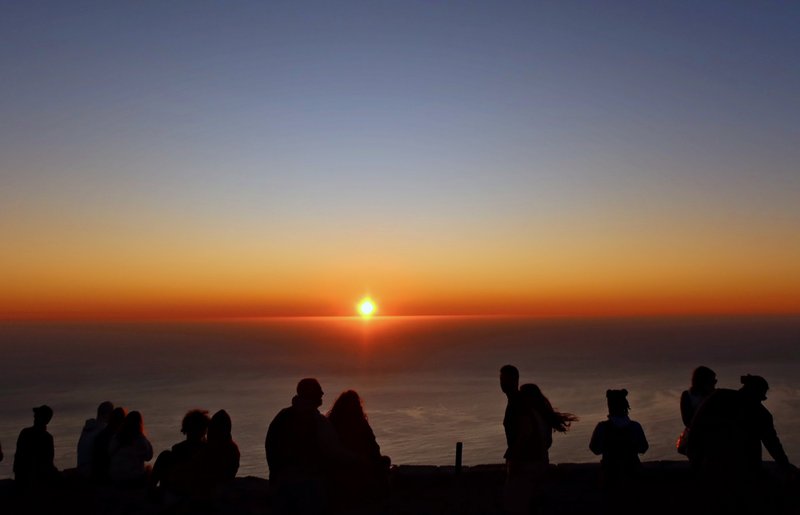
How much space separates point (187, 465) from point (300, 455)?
4.06 feet

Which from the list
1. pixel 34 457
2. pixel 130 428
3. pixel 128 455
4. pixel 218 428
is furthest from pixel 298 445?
pixel 34 457

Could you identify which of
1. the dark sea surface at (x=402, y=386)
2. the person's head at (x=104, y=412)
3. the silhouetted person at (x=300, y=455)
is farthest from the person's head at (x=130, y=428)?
the dark sea surface at (x=402, y=386)

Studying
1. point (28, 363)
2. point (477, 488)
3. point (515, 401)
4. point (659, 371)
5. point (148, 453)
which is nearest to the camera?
point (515, 401)

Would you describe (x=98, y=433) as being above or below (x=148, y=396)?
above

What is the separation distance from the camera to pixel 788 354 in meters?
155

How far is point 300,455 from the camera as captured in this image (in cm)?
645

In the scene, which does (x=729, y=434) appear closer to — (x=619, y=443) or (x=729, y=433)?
(x=729, y=433)

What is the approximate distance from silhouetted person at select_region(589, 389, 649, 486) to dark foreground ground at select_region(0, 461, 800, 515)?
0.27m

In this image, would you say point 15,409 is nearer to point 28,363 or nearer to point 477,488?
point 28,363

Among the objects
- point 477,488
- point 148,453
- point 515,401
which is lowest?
point 477,488

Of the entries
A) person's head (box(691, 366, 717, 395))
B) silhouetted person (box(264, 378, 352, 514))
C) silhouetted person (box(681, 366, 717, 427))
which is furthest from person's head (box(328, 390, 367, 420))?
person's head (box(691, 366, 717, 395))

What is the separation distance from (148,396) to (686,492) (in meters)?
96.6

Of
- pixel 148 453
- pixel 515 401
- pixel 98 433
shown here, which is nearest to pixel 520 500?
pixel 515 401

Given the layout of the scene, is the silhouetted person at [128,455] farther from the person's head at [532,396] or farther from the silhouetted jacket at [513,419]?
the person's head at [532,396]
